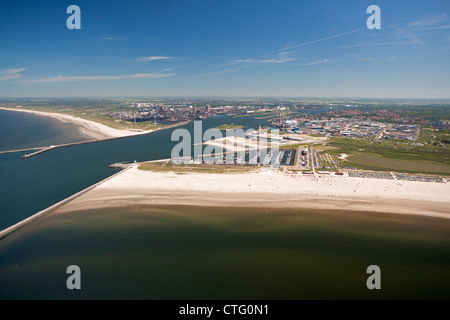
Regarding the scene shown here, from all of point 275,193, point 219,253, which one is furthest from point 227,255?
point 275,193

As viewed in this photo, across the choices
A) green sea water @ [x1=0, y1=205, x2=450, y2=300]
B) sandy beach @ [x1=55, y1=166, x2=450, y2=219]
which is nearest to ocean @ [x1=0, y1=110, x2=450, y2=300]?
green sea water @ [x1=0, y1=205, x2=450, y2=300]

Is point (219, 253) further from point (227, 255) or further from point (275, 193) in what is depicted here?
point (275, 193)

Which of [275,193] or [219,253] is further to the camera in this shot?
[275,193]

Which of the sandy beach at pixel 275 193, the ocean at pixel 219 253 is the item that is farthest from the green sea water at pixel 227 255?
the sandy beach at pixel 275 193

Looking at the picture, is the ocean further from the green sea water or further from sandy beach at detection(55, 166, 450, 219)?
sandy beach at detection(55, 166, 450, 219)

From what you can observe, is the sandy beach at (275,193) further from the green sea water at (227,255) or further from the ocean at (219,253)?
the green sea water at (227,255)
